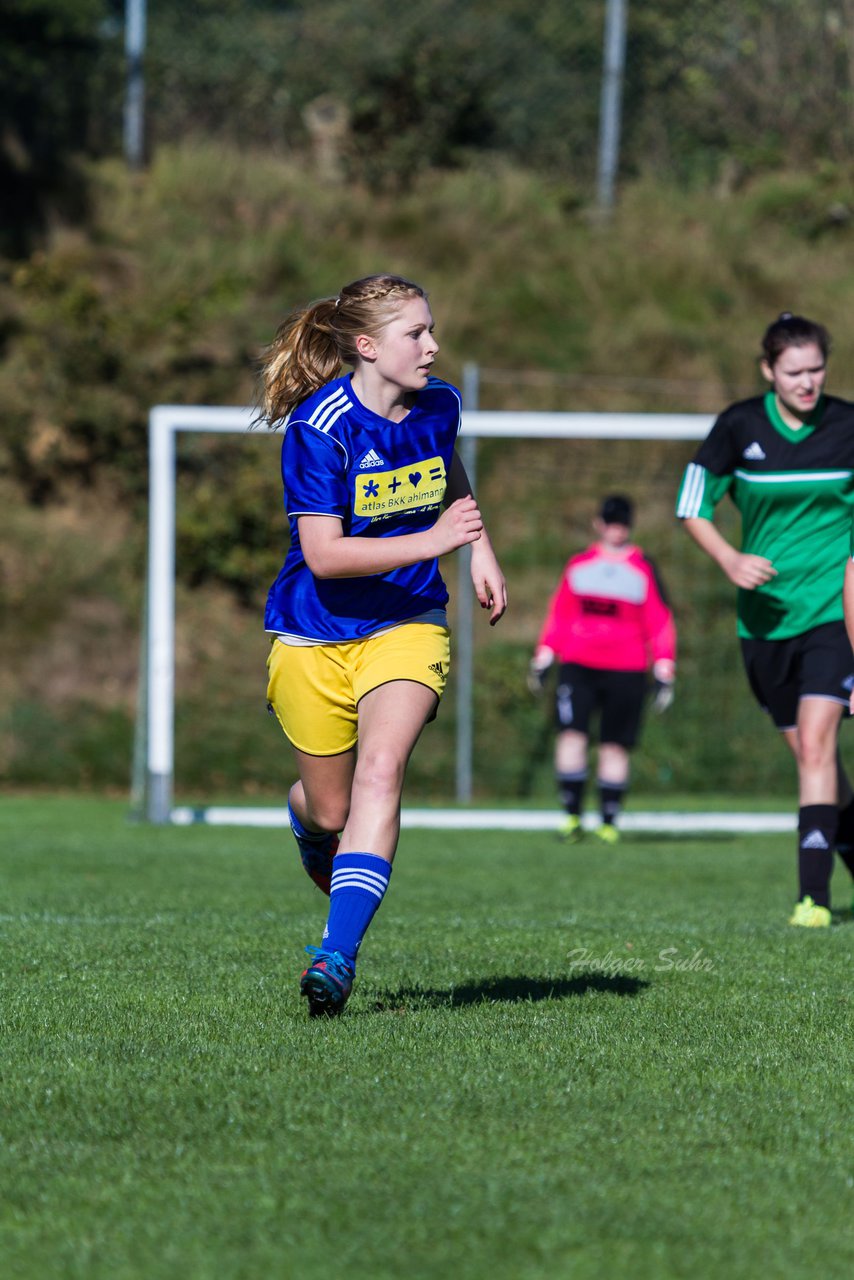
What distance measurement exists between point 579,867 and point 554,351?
12805 mm

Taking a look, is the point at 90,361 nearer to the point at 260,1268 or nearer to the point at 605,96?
the point at 605,96

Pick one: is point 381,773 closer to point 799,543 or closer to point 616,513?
point 799,543

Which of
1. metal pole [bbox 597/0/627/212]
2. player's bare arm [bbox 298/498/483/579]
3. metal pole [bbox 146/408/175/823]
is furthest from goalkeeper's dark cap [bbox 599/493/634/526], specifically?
metal pole [bbox 597/0/627/212]

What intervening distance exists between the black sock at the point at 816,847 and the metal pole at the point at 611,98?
55.2ft

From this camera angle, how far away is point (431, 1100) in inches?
127

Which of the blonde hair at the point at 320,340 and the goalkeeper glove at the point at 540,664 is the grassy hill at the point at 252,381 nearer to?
the goalkeeper glove at the point at 540,664

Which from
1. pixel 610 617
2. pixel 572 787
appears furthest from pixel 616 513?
pixel 572 787

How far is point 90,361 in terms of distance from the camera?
18625mm

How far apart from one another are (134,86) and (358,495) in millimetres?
18667

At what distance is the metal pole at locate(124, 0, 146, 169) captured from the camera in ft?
67.3

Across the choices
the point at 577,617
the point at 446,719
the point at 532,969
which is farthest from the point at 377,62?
the point at 532,969

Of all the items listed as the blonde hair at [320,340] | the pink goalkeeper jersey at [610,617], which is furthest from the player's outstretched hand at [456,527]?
the pink goalkeeper jersey at [610,617]

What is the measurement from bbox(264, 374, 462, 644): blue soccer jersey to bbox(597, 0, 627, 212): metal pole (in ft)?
59.7

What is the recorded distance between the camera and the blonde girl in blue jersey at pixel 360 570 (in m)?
4.17
